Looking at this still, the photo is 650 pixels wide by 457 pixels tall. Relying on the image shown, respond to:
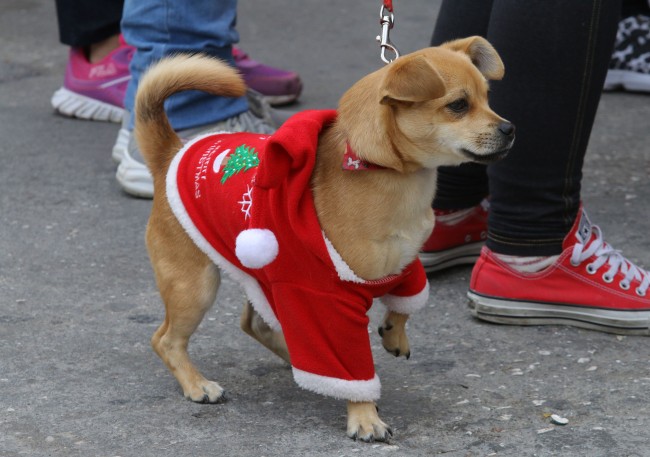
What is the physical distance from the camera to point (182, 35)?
370 centimetres

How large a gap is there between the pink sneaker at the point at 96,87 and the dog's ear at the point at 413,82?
2.69m

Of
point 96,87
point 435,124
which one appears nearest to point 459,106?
point 435,124

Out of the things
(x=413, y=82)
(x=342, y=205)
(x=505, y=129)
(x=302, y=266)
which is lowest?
(x=302, y=266)

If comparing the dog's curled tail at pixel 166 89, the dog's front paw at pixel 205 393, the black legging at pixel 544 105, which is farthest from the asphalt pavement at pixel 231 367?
the dog's curled tail at pixel 166 89

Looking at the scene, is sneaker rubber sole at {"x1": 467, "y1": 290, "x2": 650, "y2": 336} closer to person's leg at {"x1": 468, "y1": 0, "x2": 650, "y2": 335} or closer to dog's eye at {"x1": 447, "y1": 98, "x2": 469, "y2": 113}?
person's leg at {"x1": 468, "y1": 0, "x2": 650, "y2": 335}

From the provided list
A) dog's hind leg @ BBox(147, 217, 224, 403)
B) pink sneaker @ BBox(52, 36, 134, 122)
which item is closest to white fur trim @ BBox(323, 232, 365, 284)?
dog's hind leg @ BBox(147, 217, 224, 403)

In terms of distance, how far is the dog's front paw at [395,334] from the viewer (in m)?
2.48

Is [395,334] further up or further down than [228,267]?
further down

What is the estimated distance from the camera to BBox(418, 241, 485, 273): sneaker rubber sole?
124 inches

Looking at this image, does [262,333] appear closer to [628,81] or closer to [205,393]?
[205,393]

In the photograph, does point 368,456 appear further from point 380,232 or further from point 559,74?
point 559,74

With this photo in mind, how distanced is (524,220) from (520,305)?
24cm

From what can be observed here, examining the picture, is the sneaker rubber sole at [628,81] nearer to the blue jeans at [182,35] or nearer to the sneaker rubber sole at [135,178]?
the blue jeans at [182,35]

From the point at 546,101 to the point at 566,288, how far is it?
1.70 ft
